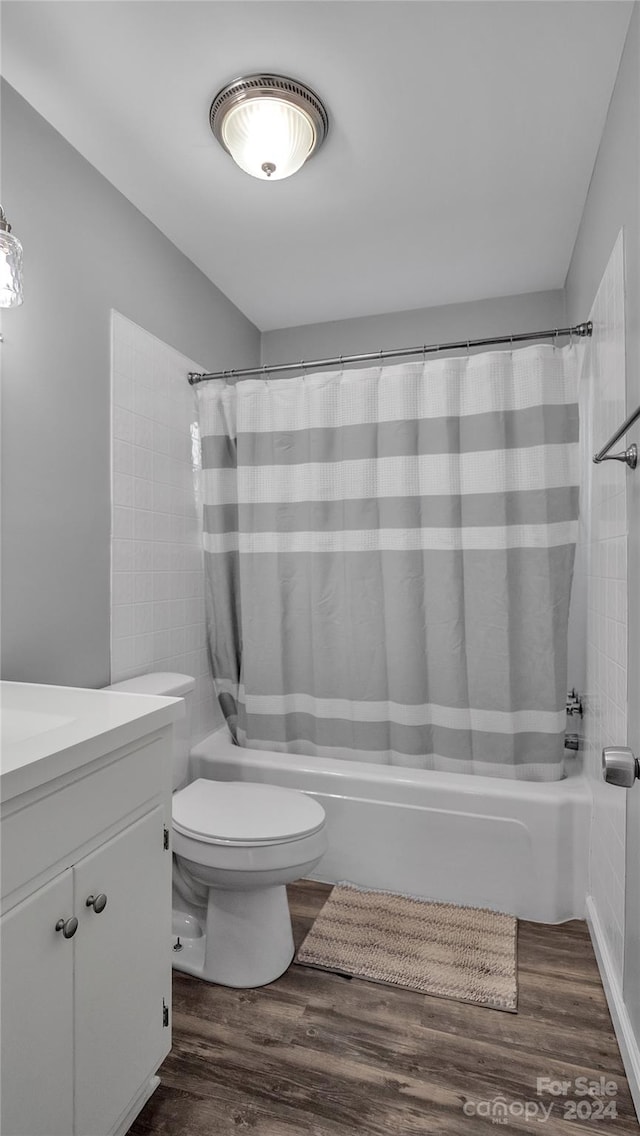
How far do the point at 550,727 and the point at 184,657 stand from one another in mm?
1369

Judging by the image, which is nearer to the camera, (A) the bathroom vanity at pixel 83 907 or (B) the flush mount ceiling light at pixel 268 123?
(A) the bathroom vanity at pixel 83 907

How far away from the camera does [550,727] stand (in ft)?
6.63

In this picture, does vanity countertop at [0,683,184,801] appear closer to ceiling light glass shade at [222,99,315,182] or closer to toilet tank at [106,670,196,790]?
toilet tank at [106,670,196,790]

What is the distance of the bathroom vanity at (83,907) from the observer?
2.83 feet

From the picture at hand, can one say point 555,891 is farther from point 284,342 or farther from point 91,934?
point 284,342

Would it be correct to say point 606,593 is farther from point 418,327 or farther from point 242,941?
point 418,327

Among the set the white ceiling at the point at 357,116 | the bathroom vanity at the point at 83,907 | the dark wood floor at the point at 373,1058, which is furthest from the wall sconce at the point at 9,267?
the dark wood floor at the point at 373,1058

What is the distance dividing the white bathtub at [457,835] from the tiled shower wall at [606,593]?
10 cm

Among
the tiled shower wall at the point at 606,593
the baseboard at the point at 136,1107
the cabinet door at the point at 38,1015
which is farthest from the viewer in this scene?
the tiled shower wall at the point at 606,593

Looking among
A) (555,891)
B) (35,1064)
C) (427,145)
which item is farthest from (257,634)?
(427,145)

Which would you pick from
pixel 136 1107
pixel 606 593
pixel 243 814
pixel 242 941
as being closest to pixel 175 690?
pixel 243 814

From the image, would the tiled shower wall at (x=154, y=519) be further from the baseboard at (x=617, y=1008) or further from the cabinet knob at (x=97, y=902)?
the baseboard at (x=617, y=1008)

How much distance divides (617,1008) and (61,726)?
1.47 metres

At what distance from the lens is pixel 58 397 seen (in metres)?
1.70
